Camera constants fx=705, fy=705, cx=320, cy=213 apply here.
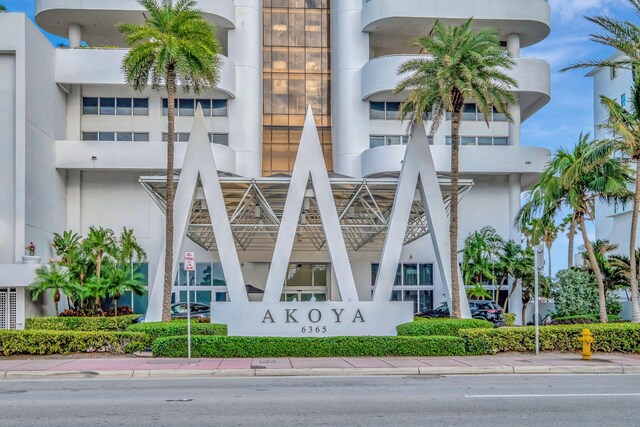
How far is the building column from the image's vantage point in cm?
4488

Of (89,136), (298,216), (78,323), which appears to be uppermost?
(89,136)

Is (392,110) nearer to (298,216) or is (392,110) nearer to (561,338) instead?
(298,216)

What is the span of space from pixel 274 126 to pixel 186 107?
6.14 metres

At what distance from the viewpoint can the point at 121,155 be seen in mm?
41938

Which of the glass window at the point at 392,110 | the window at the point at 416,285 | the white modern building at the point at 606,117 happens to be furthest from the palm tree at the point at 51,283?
the white modern building at the point at 606,117

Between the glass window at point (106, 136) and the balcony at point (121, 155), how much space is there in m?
2.67

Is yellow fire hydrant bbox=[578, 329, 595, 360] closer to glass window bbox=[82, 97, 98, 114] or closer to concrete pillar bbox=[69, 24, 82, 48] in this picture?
glass window bbox=[82, 97, 98, 114]

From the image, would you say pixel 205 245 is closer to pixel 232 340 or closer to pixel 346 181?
pixel 346 181

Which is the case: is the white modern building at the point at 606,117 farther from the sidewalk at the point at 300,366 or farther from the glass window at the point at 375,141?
the sidewalk at the point at 300,366

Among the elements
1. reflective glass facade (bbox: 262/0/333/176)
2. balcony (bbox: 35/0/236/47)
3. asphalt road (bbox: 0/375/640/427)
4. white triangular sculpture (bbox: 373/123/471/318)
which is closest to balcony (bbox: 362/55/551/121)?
reflective glass facade (bbox: 262/0/333/176)

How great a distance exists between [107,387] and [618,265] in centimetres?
2913

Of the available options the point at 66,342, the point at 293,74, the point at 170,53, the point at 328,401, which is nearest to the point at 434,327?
the point at 328,401

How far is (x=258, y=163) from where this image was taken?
45531 mm

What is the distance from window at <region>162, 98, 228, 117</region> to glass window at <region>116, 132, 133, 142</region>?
8.26ft
